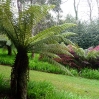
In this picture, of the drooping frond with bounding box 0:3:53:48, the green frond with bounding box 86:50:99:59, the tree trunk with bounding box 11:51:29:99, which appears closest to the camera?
the drooping frond with bounding box 0:3:53:48

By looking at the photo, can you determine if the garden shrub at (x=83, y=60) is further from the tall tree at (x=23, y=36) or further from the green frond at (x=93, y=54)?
the tall tree at (x=23, y=36)

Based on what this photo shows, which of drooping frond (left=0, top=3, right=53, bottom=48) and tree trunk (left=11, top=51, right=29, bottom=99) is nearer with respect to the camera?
drooping frond (left=0, top=3, right=53, bottom=48)

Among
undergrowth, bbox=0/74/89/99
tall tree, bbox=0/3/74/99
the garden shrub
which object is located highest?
tall tree, bbox=0/3/74/99

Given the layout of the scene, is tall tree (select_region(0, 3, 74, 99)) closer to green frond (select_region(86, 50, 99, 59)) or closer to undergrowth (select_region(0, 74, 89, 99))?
undergrowth (select_region(0, 74, 89, 99))

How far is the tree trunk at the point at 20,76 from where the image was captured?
493 cm

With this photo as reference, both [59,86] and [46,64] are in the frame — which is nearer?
[59,86]

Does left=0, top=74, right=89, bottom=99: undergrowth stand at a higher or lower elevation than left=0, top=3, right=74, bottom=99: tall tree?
lower

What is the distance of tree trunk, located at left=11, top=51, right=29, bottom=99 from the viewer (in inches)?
194

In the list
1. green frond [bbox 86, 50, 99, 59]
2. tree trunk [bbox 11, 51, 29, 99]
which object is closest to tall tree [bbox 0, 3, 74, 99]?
tree trunk [bbox 11, 51, 29, 99]

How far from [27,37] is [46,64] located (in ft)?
16.8

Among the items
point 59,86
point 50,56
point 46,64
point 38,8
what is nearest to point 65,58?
point 46,64

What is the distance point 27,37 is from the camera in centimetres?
494

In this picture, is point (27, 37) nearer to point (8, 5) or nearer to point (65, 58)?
point (8, 5)

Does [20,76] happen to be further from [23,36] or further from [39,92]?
[23,36]
